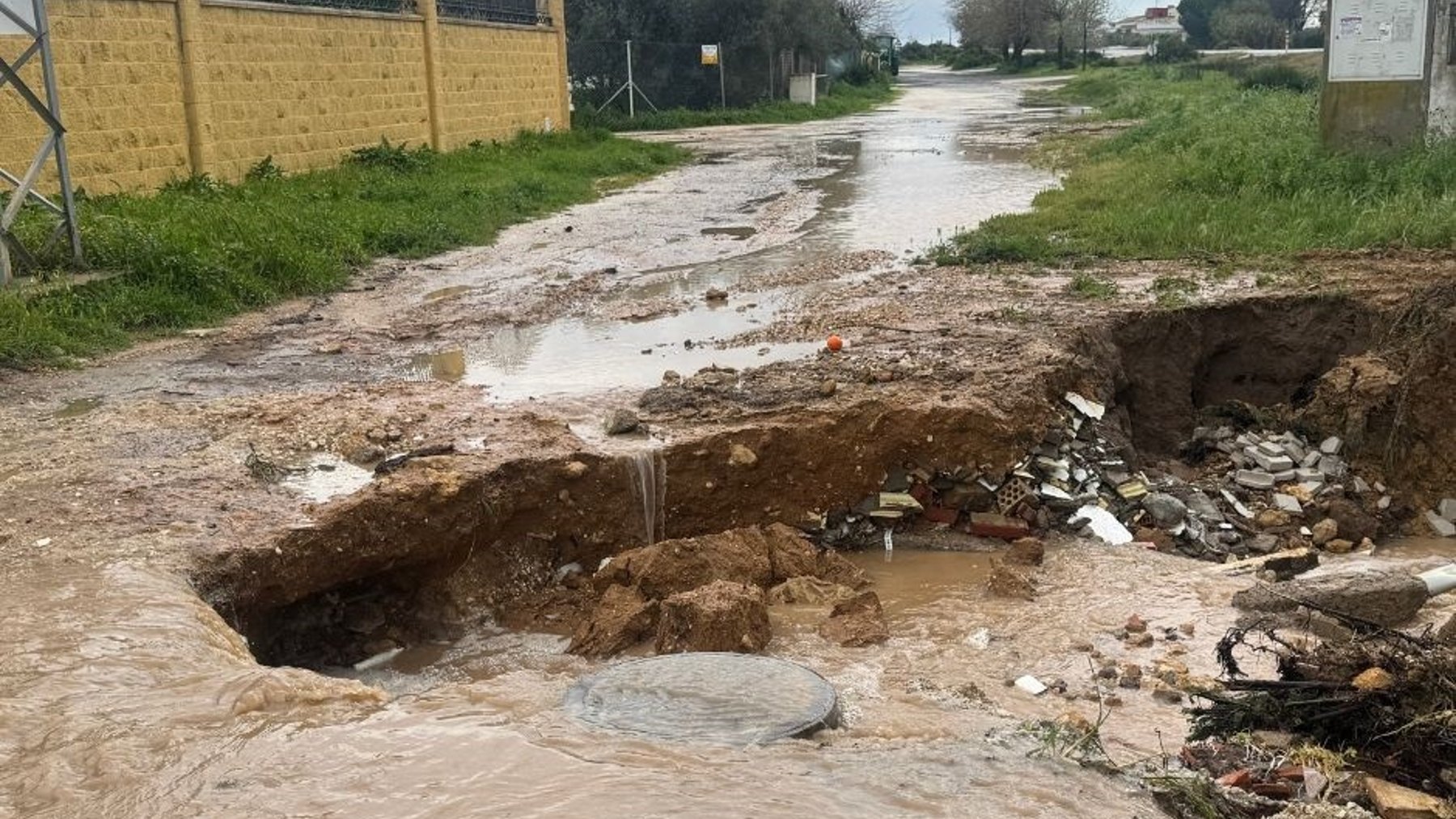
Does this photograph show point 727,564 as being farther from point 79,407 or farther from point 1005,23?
point 1005,23

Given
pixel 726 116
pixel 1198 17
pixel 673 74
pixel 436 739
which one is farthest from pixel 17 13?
pixel 1198 17

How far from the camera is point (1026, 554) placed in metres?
6.11

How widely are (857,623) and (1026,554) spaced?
3.74 feet

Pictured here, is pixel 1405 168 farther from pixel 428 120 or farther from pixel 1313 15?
pixel 1313 15

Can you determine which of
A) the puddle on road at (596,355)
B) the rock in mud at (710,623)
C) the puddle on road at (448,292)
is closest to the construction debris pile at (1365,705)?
the rock in mud at (710,623)

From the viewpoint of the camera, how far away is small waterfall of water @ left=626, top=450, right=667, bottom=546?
20.5 feet

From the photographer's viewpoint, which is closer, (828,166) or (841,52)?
(828,166)

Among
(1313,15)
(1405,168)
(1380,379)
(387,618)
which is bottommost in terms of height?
(387,618)

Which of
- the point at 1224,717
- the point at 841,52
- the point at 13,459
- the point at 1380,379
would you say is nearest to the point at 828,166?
the point at 1380,379

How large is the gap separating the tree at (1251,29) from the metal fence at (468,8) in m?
45.7

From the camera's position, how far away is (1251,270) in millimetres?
9258

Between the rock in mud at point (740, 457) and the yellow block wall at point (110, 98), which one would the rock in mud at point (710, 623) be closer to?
the rock in mud at point (740, 457)

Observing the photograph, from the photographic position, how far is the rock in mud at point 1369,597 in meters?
5.27

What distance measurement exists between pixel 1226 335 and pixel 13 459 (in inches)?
290
